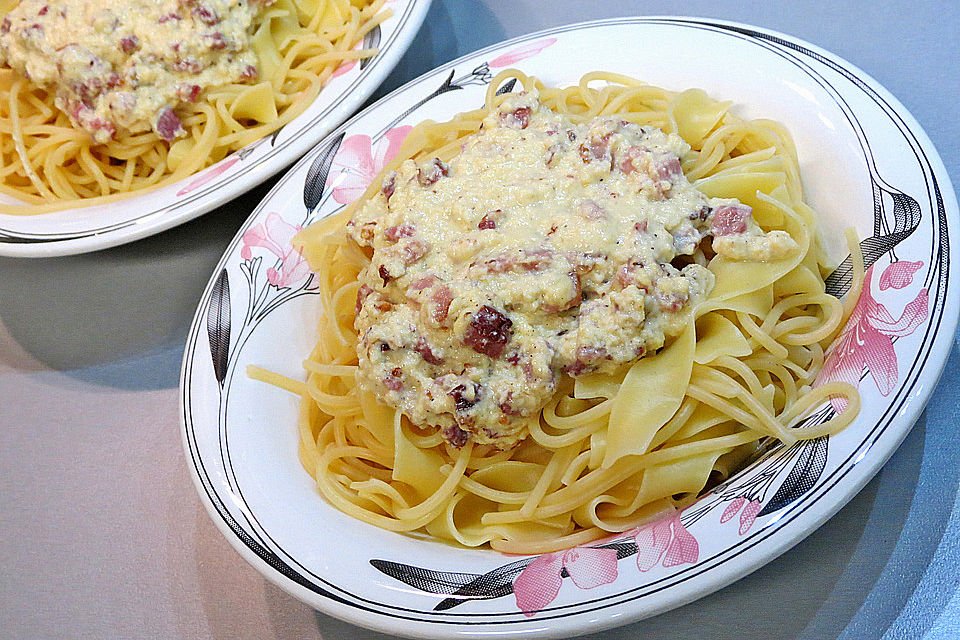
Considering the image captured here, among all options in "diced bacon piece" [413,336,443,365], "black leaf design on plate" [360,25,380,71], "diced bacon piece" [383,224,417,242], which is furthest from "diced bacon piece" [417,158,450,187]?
"black leaf design on plate" [360,25,380,71]

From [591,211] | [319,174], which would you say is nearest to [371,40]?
[319,174]

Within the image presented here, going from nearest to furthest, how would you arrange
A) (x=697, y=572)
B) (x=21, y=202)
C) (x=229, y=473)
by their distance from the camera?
(x=697, y=572)
(x=229, y=473)
(x=21, y=202)

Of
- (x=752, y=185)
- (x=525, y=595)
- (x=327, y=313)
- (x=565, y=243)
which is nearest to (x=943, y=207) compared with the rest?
(x=752, y=185)

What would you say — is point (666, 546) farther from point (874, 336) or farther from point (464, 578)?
point (874, 336)

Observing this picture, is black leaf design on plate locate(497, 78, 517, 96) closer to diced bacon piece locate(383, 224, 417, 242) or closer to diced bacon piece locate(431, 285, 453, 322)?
diced bacon piece locate(383, 224, 417, 242)

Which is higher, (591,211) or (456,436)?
(591,211)

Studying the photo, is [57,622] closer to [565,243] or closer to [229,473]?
[229,473]
